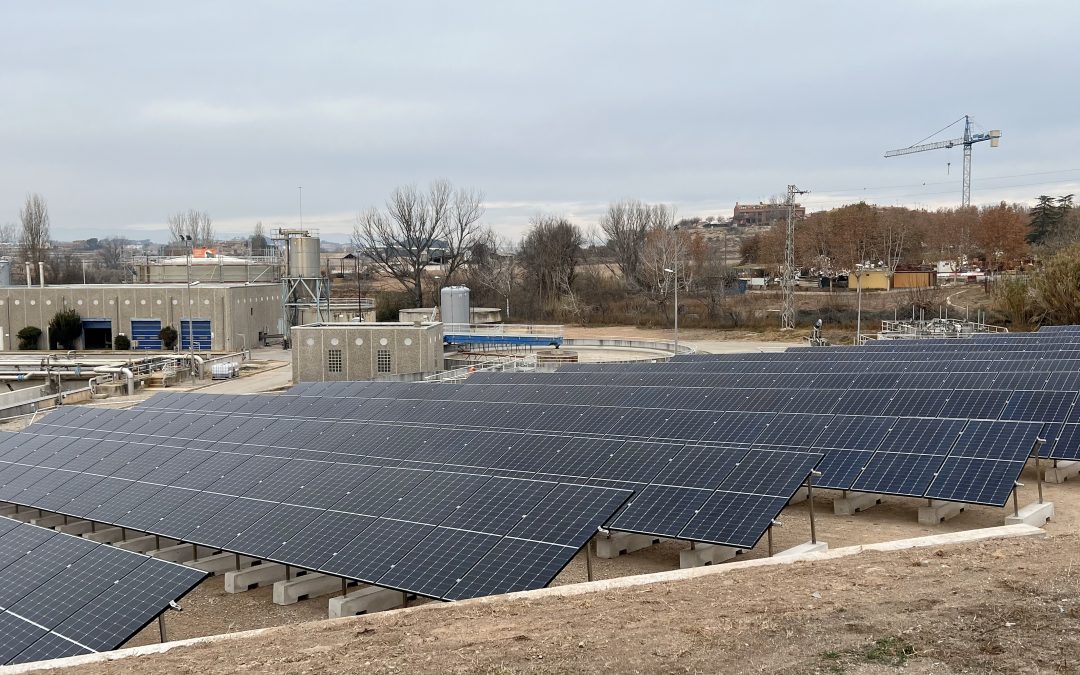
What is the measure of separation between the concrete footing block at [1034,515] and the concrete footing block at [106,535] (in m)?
19.6

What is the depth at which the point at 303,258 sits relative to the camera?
74500mm

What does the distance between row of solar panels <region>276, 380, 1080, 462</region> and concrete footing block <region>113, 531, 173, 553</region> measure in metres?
8.18

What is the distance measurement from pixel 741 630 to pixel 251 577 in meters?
10.5

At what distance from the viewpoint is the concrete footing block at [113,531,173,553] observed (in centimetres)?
1977

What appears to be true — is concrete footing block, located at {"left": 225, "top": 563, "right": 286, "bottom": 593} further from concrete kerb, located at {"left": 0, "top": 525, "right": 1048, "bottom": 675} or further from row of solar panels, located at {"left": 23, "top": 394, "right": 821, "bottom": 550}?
row of solar panels, located at {"left": 23, "top": 394, "right": 821, "bottom": 550}

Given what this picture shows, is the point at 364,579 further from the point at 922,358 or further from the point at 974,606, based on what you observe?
the point at 922,358

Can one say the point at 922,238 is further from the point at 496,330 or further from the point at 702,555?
the point at 702,555

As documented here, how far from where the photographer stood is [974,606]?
11.3 m

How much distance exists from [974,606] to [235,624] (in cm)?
1195

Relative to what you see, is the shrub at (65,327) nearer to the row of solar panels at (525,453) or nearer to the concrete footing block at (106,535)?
the row of solar panels at (525,453)

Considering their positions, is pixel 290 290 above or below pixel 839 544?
above

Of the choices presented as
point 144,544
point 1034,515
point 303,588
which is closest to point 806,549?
point 1034,515

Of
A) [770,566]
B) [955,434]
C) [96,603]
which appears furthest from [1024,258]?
[96,603]

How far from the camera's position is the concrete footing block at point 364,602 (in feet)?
49.7
